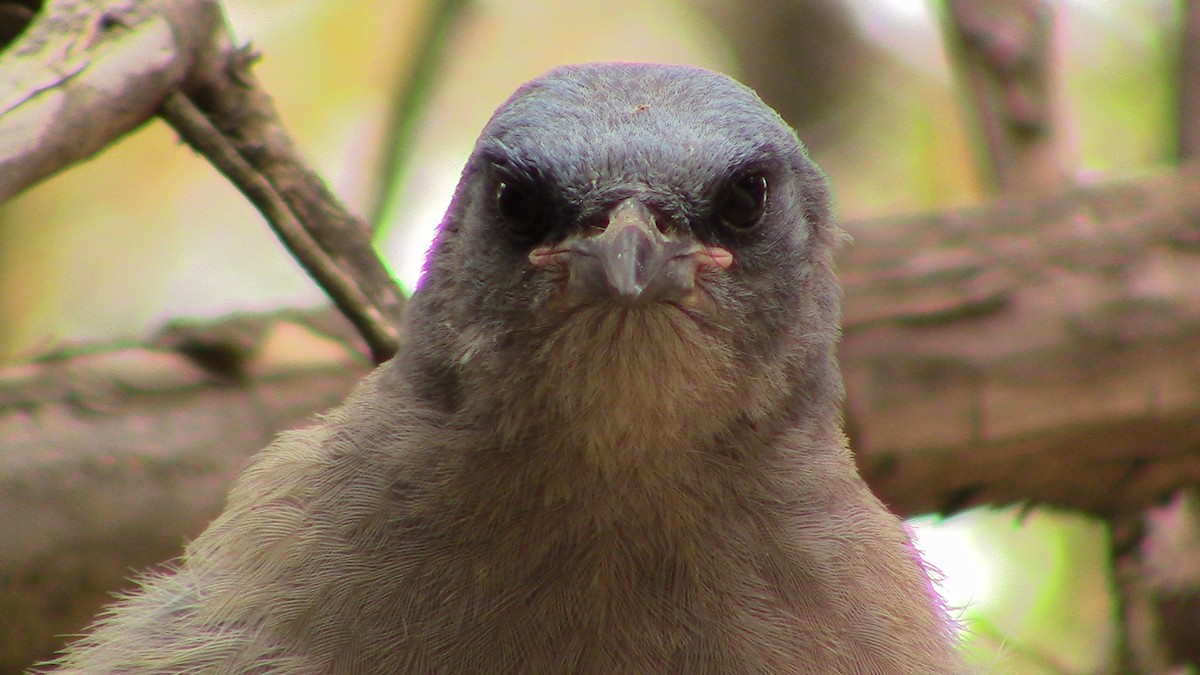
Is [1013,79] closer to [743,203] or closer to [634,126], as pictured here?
[743,203]

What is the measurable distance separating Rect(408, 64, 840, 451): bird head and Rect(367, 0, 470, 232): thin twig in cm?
393

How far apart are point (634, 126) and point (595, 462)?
0.68 m

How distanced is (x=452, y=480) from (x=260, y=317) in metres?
1.96

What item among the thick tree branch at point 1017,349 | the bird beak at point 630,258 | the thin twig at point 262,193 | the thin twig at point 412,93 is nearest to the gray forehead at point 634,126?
the bird beak at point 630,258

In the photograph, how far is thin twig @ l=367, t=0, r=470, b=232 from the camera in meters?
6.56

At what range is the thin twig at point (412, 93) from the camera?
21.5 feet

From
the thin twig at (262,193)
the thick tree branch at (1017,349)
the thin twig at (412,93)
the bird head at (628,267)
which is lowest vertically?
the thick tree branch at (1017,349)

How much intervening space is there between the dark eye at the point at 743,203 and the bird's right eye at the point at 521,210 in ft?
1.17

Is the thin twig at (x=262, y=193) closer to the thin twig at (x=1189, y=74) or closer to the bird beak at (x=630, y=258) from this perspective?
the bird beak at (x=630, y=258)

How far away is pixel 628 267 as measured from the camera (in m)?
2.21

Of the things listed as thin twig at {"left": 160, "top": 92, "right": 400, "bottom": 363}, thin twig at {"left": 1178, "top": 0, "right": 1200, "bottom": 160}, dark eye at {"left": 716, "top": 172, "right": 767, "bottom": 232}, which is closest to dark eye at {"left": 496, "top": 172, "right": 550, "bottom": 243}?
dark eye at {"left": 716, "top": 172, "right": 767, "bottom": 232}

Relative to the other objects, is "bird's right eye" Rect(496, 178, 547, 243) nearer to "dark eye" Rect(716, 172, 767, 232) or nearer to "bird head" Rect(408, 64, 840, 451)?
"bird head" Rect(408, 64, 840, 451)

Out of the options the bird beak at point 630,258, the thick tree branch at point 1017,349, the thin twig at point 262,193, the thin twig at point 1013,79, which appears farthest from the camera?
the thin twig at point 1013,79

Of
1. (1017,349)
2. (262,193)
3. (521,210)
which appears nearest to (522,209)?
(521,210)
